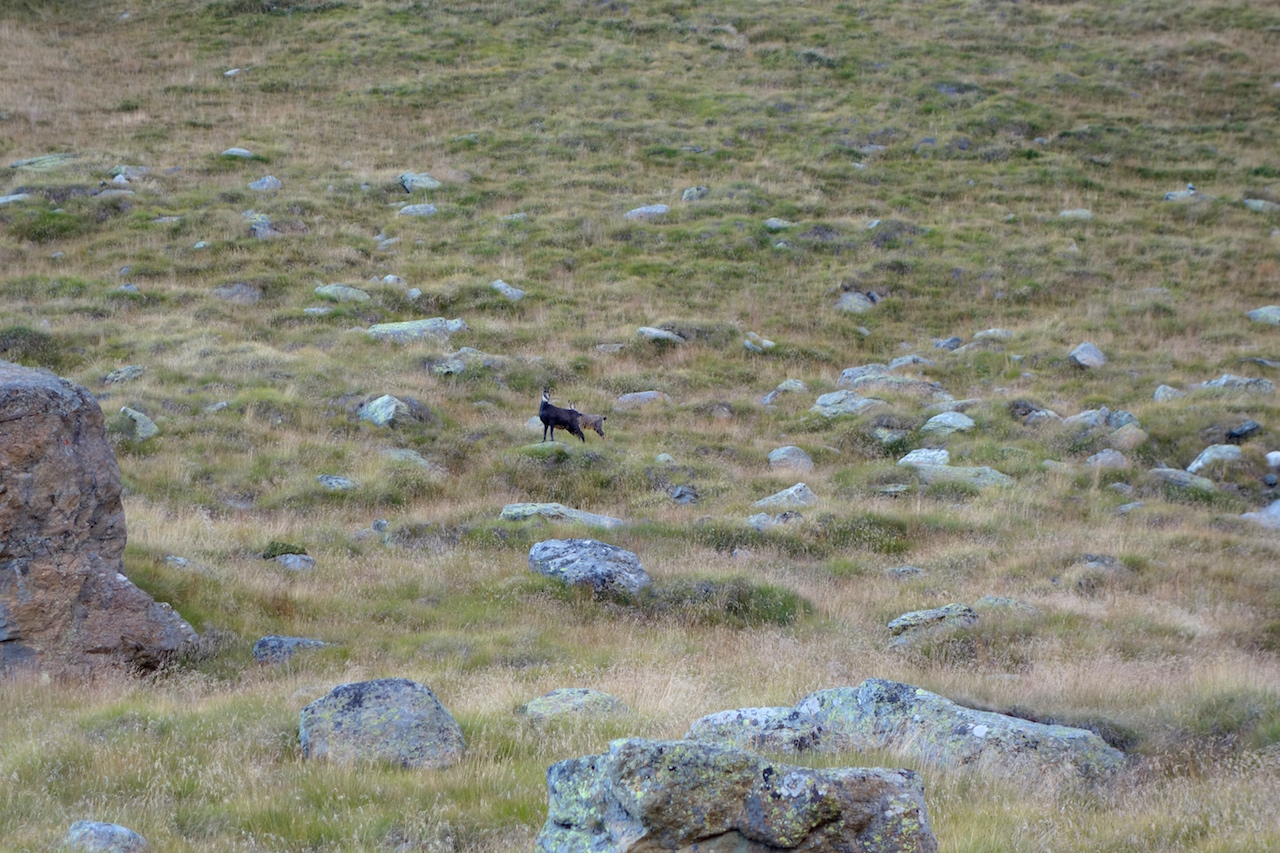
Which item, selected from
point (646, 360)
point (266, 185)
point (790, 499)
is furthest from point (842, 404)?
point (266, 185)

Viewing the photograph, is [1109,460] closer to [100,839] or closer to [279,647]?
[279,647]

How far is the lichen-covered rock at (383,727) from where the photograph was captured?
6.11 meters

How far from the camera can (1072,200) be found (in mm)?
32906

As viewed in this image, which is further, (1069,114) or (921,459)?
(1069,114)

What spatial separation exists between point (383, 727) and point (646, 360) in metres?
17.1

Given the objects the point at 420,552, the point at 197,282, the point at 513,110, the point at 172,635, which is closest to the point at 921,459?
the point at 420,552

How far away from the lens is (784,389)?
21.5m

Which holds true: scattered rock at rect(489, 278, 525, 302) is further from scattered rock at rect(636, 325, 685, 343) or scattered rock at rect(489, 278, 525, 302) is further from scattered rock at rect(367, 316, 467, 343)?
scattered rock at rect(636, 325, 685, 343)

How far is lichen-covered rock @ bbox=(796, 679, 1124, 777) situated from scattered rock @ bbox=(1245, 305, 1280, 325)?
22.4 meters

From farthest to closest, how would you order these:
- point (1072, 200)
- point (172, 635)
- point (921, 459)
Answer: point (1072, 200) < point (921, 459) < point (172, 635)

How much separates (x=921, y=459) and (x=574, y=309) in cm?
1056

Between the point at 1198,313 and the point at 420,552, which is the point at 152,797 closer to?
the point at 420,552

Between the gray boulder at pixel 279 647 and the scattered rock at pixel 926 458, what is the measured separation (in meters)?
10.8

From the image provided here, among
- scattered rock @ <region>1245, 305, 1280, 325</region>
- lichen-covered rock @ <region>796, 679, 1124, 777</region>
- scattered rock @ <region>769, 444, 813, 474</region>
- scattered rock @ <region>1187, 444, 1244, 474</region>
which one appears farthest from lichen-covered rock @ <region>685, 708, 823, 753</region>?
scattered rock @ <region>1245, 305, 1280, 325</region>
